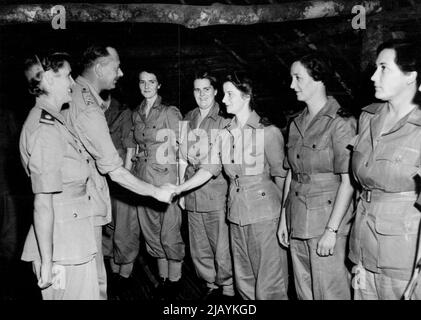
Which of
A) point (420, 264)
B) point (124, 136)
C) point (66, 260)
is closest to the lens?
point (420, 264)

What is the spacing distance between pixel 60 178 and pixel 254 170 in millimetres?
1364

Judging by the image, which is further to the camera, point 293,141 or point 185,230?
point 185,230

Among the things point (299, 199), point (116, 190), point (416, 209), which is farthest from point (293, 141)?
point (116, 190)

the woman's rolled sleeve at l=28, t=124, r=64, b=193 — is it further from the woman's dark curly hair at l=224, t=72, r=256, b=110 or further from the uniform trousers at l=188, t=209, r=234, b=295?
the uniform trousers at l=188, t=209, r=234, b=295

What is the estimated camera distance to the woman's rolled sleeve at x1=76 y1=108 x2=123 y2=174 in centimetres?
270

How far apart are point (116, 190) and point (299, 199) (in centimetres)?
213

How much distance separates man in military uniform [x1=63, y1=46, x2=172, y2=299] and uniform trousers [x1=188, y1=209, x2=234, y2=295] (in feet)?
2.29

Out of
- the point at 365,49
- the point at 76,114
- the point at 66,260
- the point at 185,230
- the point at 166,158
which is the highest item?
the point at 365,49

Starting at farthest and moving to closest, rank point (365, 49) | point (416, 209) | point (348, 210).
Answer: point (365, 49)
point (348, 210)
point (416, 209)

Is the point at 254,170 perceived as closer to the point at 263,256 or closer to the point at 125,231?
the point at 263,256

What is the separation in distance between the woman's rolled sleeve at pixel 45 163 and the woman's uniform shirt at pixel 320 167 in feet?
4.93

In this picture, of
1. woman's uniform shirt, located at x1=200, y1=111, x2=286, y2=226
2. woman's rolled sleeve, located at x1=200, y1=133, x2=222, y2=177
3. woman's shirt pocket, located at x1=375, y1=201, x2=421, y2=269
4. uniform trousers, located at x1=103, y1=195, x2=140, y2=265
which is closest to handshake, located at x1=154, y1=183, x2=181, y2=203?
woman's rolled sleeve, located at x1=200, y1=133, x2=222, y2=177
